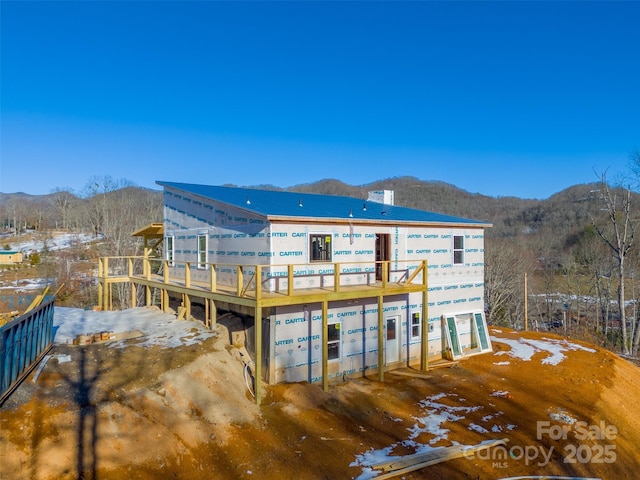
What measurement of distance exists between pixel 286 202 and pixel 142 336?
6636 mm

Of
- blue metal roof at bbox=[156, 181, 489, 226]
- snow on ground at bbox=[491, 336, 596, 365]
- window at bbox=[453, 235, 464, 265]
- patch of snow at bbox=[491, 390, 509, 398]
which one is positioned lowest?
patch of snow at bbox=[491, 390, 509, 398]

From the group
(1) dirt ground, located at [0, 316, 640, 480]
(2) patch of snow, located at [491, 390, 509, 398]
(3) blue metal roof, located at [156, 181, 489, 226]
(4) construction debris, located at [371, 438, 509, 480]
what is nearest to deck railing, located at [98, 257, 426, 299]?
(3) blue metal roof, located at [156, 181, 489, 226]

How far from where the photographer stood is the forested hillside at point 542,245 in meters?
32.8

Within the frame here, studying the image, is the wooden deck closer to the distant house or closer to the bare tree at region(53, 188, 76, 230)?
the distant house

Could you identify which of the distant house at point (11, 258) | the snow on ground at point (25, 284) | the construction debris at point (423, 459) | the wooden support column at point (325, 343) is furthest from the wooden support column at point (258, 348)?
the distant house at point (11, 258)

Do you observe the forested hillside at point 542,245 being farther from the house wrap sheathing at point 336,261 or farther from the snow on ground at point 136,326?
the snow on ground at point 136,326

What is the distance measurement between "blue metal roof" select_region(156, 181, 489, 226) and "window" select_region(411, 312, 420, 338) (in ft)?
11.8

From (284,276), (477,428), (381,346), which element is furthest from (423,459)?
(284,276)

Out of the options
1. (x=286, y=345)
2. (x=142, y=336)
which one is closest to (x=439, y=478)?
(x=286, y=345)

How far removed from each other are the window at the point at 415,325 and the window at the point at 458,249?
2.90 metres

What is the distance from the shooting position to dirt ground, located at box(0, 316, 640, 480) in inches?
315

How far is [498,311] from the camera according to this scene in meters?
34.6

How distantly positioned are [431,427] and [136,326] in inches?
382

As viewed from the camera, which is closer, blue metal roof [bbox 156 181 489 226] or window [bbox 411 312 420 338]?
blue metal roof [bbox 156 181 489 226]
